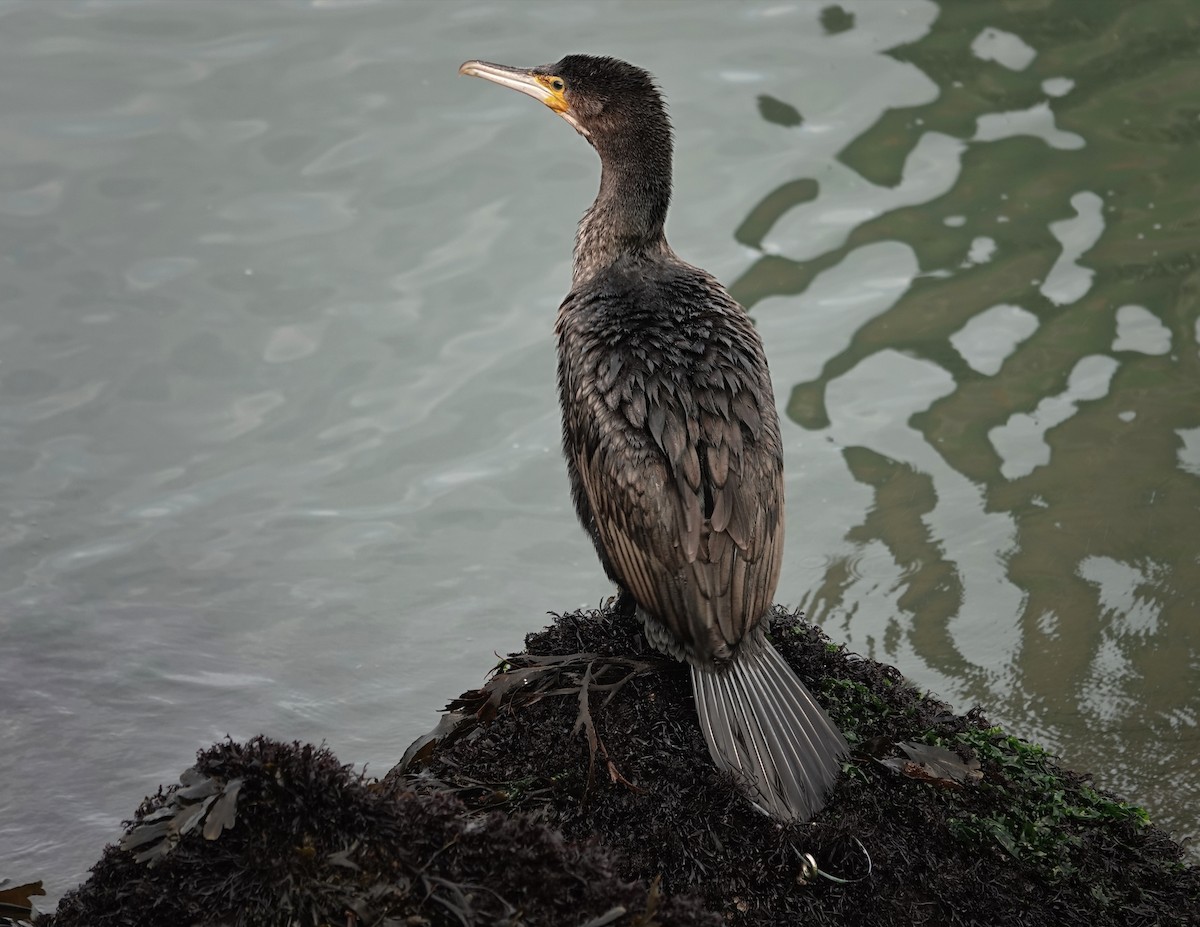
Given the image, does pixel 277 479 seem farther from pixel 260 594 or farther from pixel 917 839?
pixel 917 839

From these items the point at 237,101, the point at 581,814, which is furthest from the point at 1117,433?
the point at 237,101

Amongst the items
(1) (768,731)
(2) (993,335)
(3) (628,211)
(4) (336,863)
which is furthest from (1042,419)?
(4) (336,863)

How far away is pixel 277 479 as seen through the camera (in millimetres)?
8117

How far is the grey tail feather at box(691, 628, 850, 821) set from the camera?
11.6ft

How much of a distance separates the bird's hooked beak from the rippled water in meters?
3.00

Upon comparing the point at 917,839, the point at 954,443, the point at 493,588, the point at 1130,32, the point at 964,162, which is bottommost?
the point at 493,588

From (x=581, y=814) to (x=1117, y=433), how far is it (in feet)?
17.6

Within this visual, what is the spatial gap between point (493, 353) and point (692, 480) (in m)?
5.02

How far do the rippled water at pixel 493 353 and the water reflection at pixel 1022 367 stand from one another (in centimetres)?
3

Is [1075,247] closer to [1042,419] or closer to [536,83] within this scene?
[1042,419]

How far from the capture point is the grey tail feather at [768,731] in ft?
11.6

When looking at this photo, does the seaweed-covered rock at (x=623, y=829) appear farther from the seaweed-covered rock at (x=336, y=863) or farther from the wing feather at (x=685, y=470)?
the wing feather at (x=685, y=470)

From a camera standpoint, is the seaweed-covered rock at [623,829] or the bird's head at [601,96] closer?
the seaweed-covered rock at [623,829]

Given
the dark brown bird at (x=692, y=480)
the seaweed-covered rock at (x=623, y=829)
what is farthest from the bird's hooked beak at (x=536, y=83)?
the seaweed-covered rock at (x=623, y=829)
